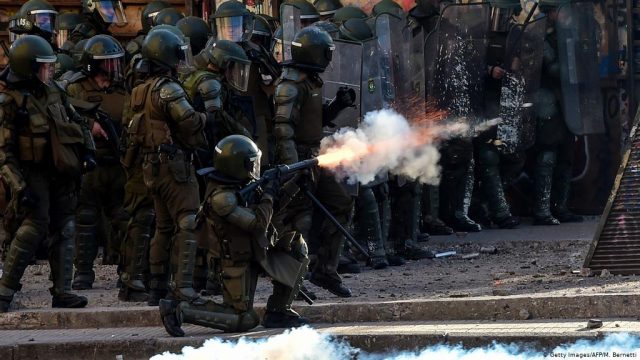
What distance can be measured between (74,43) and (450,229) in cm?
377

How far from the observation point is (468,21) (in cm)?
1478

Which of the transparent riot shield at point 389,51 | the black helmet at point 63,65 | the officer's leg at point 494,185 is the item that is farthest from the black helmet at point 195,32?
the officer's leg at point 494,185

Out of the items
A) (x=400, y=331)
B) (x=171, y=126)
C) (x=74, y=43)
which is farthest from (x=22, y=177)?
(x=74, y=43)

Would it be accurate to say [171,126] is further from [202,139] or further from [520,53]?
[520,53]

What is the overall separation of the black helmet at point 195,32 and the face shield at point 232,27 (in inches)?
5.6

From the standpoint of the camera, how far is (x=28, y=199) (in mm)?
10461

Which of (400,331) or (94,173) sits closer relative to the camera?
(400,331)

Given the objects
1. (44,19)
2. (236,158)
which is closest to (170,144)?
(236,158)

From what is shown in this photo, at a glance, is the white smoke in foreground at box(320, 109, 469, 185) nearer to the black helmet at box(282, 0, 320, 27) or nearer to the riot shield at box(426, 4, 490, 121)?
the black helmet at box(282, 0, 320, 27)

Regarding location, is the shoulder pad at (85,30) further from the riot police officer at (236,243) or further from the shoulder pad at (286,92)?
the riot police officer at (236,243)

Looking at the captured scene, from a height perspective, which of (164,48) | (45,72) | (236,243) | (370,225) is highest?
(164,48)

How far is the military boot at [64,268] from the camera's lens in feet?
35.6

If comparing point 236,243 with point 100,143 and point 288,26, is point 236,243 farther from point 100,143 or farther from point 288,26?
point 288,26

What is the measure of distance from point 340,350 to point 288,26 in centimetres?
477
